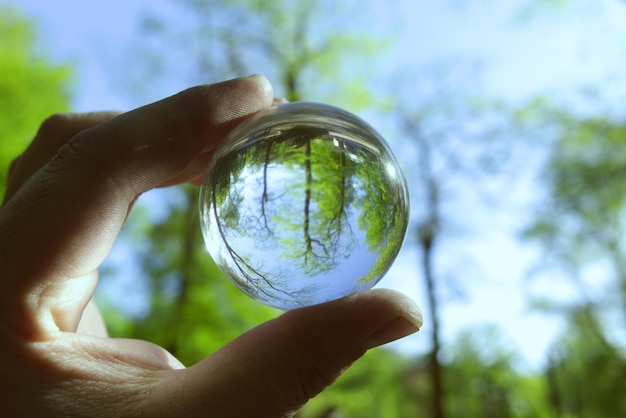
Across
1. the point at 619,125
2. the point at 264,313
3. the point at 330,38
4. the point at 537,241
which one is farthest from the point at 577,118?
the point at 264,313

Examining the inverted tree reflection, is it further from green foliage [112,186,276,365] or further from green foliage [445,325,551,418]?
green foliage [445,325,551,418]

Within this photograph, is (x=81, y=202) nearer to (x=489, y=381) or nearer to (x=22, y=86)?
(x=22, y=86)

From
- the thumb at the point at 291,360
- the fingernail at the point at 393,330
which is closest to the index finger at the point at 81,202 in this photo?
the thumb at the point at 291,360

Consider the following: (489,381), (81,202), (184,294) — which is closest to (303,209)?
(81,202)

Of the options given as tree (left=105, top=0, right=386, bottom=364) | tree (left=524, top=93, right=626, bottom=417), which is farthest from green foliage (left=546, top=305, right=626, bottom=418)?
tree (left=105, top=0, right=386, bottom=364)

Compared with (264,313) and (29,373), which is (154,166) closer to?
(29,373)

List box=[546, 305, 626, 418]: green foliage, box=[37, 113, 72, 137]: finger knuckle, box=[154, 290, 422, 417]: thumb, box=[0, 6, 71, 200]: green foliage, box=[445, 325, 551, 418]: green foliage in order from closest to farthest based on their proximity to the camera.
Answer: box=[154, 290, 422, 417]: thumb < box=[37, 113, 72, 137]: finger knuckle < box=[0, 6, 71, 200]: green foliage < box=[546, 305, 626, 418]: green foliage < box=[445, 325, 551, 418]: green foliage

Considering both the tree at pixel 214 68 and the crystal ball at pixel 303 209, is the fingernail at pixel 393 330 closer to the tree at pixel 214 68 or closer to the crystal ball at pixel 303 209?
the crystal ball at pixel 303 209
